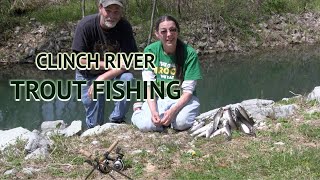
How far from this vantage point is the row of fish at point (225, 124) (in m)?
5.02

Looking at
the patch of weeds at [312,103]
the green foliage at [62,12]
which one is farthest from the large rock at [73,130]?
the green foliage at [62,12]

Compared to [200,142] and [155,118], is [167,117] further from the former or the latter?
[200,142]

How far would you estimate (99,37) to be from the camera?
19.3 ft

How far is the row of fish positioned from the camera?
16.5 ft

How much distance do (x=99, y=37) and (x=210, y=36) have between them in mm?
14587

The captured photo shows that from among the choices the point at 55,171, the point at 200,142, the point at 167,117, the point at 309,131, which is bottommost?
the point at 55,171

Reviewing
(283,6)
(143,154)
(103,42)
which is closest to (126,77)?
(103,42)

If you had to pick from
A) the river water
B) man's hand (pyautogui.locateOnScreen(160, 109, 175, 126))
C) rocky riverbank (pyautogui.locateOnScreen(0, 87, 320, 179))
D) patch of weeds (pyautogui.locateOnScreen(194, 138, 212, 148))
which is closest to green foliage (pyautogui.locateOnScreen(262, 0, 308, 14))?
the river water

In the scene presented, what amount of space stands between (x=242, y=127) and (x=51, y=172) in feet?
6.84

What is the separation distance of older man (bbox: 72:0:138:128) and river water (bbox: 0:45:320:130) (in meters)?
2.45

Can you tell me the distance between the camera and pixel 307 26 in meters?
22.4

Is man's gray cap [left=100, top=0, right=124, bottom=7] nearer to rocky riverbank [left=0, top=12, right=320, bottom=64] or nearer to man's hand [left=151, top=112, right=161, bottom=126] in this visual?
man's hand [left=151, top=112, right=161, bottom=126]

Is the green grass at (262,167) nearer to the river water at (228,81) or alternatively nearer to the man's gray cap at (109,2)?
the man's gray cap at (109,2)

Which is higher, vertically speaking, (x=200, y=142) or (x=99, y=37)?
(x=99, y=37)
